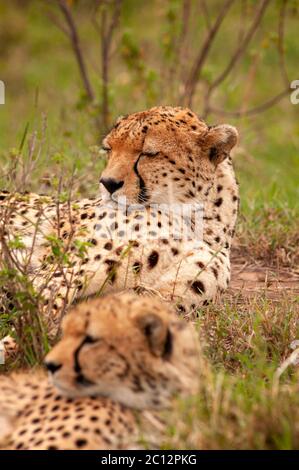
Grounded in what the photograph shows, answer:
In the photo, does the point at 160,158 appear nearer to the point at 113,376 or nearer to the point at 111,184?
the point at 111,184

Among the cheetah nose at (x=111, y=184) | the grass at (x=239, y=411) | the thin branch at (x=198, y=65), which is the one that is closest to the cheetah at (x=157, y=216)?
the cheetah nose at (x=111, y=184)

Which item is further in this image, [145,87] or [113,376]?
[145,87]

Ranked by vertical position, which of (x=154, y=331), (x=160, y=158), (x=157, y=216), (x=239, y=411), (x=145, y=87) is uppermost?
(x=145, y=87)

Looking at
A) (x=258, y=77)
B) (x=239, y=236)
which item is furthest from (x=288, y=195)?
(x=258, y=77)

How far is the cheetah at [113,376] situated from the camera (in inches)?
112

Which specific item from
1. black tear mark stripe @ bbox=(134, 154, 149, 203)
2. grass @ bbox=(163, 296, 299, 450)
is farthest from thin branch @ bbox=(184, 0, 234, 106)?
grass @ bbox=(163, 296, 299, 450)

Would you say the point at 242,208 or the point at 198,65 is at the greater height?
the point at 198,65

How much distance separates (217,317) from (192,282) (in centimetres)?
18

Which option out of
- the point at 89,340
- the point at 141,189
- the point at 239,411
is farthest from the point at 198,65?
the point at 239,411

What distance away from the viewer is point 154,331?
2871mm

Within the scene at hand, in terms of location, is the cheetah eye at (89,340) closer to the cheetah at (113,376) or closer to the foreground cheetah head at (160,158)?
the cheetah at (113,376)

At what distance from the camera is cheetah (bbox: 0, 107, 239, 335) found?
4203mm

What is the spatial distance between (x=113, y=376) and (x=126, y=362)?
0.18 feet

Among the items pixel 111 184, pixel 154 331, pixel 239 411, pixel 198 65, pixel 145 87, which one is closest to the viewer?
pixel 239 411
